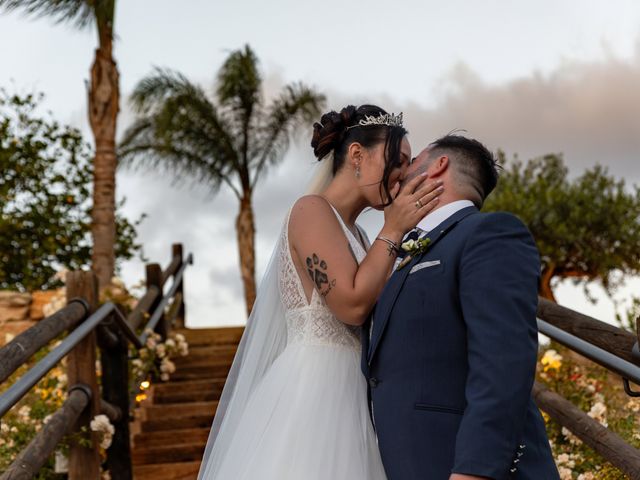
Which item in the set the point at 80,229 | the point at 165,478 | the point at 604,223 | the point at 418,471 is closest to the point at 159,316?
the point at 165,478

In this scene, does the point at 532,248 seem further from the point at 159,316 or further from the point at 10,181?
the point at 10,181

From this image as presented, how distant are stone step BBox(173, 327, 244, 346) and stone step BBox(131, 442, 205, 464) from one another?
2.45m

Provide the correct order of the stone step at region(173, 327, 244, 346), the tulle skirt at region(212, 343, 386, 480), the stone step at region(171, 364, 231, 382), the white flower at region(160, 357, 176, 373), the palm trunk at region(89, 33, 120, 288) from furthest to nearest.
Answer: the palm trunk at region(89, 33, 120, 288)
the stone step at region(173, 327, 244, 346)
the stone step at region(171, 364, 231, 382)
the white flower at region(160, 357, 176, 373)
the tulle skirt at region(212, 343, 386, 480)

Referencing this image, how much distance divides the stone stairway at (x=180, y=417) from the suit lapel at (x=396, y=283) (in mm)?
5093

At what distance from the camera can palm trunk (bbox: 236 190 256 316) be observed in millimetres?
16172

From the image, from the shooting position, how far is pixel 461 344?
220 cm

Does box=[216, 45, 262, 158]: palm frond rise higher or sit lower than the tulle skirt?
higher

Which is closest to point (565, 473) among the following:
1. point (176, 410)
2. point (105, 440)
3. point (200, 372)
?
point (105, 440)

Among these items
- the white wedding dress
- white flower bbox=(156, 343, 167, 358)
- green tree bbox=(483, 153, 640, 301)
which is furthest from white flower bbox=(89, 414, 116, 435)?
green tree bbox=(483, 153, 640, 301)

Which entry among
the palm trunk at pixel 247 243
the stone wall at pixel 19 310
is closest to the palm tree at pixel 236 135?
the palm trunk at pixel 247 243

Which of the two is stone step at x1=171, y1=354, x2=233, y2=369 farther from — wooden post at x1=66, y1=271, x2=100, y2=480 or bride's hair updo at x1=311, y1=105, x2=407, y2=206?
bride's hair updo at x1=311, y1=105, x2=407, y2=206

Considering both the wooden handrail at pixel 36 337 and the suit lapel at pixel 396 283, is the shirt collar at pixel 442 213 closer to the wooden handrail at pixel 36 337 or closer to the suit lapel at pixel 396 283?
the suit lapel at pixel 396 283

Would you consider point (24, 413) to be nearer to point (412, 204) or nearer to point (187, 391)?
point (187, 391)

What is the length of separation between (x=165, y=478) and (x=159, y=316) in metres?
2.11
